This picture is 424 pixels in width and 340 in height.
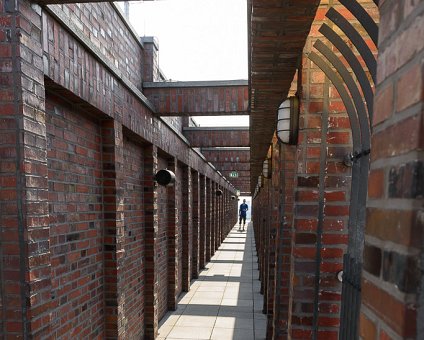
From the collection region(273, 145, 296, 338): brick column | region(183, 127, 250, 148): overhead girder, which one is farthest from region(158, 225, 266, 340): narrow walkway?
region(183, 127, 250, 148): overhead girder

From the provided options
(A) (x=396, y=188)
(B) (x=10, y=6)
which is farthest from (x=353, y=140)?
(B) (x=10, y=6)

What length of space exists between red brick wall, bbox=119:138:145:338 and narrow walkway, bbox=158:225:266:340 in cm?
108

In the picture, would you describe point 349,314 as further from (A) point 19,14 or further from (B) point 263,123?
(B) point 263,123

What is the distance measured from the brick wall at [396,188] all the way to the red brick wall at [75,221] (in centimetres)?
248

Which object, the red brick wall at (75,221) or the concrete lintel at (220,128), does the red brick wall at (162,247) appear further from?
the red brick wall at (75,221)

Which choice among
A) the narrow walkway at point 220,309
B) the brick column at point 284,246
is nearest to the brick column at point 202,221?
the narrow walkway at point 220,309

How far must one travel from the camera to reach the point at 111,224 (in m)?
3.77

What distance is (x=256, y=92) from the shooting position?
9.48ft

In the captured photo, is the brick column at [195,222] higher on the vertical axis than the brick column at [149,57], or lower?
lower

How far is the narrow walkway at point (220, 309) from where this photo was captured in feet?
19.5

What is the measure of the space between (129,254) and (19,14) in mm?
3323

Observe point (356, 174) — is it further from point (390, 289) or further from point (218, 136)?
point (218, 136)

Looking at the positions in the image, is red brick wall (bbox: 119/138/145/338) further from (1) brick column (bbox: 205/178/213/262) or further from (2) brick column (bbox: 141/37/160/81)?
(1) brick column (bbox: 205/178/213/262)

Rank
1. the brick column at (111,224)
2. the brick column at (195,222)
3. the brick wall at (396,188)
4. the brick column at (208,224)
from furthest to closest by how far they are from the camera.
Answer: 1. the brick column at (208,224)
2. the brick column at (195,222)
3. the brick column at (111,224)
4. the brick wall at (396,188)
